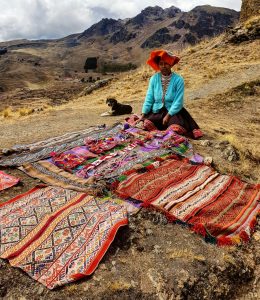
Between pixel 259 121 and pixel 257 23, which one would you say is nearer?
pixel 259 121

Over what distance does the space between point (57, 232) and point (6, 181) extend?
1353 mm

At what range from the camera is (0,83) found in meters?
66.2

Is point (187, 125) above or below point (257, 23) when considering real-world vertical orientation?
below

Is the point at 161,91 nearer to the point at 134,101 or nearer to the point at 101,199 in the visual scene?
the point at 101,199

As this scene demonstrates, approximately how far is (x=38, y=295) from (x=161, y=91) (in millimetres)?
4436

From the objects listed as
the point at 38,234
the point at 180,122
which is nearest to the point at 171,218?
the point at 38,234

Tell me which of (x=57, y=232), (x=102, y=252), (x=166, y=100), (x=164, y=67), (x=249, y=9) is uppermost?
(x=249, y=9)

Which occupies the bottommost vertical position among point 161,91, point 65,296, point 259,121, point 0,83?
point 0,83

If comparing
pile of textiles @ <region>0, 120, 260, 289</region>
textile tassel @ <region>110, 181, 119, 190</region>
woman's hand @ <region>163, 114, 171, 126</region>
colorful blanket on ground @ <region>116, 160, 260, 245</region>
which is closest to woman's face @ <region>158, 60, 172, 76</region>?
woman's hand @ <region>163, 114, 171, 126</region>

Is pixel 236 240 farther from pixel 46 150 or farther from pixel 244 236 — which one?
pixel 46 150

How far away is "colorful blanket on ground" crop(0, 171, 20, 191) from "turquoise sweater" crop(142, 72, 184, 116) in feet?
9.70

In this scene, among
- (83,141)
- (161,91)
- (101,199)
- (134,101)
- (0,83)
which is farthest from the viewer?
(0,83)

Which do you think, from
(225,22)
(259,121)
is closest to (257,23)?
(259,121)

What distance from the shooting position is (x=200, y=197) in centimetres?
395
